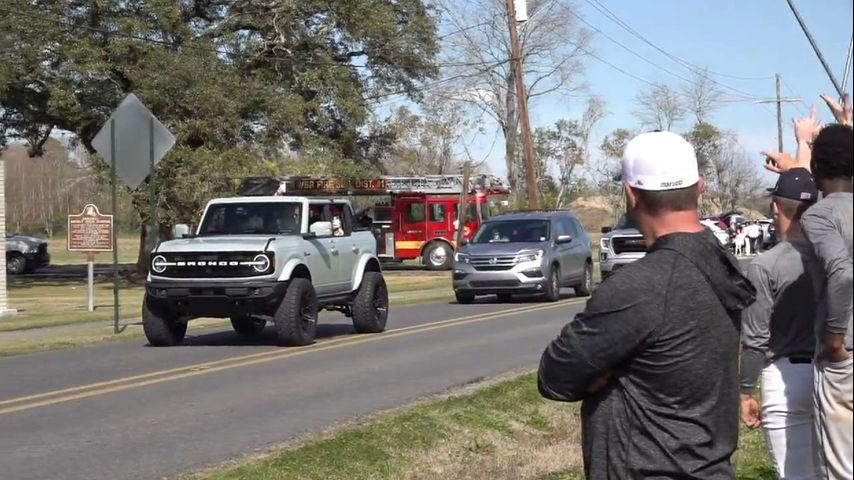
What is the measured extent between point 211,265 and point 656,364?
1269 cm

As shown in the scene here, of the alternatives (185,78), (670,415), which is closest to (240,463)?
(670,415)

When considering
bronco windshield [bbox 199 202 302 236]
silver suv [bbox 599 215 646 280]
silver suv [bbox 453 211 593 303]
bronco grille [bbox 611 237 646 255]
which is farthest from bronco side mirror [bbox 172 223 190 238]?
bronco grille [bbox 611 237 646 255]

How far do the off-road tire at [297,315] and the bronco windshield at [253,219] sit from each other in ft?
3.96

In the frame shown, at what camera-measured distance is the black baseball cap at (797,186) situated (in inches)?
226

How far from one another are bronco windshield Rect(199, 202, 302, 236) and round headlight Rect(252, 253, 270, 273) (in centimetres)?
140

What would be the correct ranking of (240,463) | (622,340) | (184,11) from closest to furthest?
(622,340) < (240,463) < (184,11)

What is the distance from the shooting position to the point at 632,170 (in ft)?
11.6

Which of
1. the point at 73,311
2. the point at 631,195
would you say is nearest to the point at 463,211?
the point at 73,311

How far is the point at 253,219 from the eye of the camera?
17047 mm

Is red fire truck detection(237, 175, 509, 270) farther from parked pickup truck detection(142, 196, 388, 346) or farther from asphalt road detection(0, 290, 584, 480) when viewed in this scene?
parked pickup truck detection(142, 196, 388, 346)

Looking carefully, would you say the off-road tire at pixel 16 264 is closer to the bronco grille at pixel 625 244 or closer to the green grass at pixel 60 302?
the green grass at pixel 60 302

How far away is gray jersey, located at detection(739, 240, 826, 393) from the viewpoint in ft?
18.4

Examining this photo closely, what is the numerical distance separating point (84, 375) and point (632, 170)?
11.0 m

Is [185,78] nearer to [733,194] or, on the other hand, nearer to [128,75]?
[128,75]
